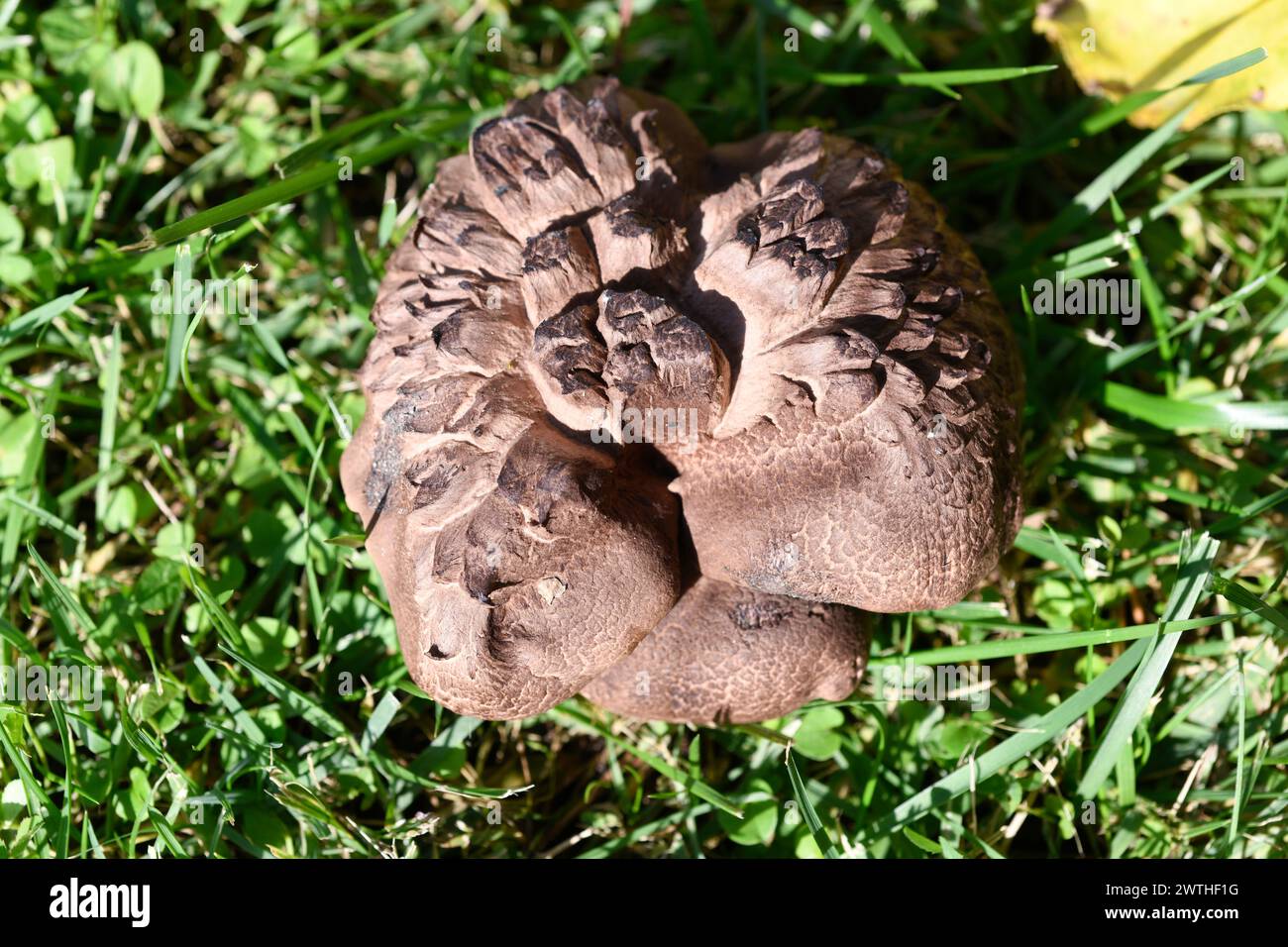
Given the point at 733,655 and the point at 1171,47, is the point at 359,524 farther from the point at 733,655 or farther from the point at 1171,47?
the point at 1171,47

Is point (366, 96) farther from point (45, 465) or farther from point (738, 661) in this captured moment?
point (738, 661)

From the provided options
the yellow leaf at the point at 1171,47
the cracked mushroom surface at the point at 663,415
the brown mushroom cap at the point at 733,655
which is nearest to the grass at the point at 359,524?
the yellow leaf at the point at 1171,47

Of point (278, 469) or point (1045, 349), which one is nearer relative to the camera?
point (278, 469)

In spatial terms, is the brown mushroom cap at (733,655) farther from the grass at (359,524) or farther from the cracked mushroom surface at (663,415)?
the grass at (359,524)

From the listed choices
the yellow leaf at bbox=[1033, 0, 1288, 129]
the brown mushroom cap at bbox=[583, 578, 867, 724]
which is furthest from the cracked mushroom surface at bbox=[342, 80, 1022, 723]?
the yellow leaf at bbox=[1033, 0, 1288, 129]

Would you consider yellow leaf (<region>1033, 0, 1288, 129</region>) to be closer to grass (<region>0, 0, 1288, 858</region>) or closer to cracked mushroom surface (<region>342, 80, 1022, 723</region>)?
grass (<region>0, 0, 1288, 858</region>)

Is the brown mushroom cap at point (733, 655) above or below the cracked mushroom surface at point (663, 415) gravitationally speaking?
below

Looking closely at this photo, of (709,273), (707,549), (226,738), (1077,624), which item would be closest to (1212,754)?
(1077,624)
